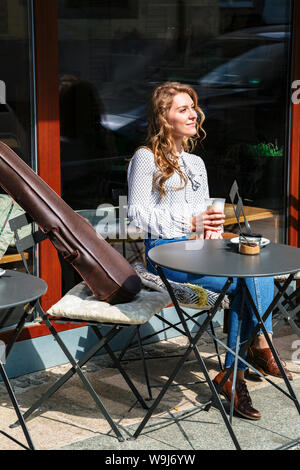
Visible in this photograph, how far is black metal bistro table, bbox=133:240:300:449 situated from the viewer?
10.9ft

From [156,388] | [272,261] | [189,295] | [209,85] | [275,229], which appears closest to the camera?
[272,261]

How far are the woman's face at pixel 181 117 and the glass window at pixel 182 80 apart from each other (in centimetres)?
67

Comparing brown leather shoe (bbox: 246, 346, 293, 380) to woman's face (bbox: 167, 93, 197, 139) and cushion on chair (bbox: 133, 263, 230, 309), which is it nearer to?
cushion on chair (bbox: 133, 263, 230, 309)

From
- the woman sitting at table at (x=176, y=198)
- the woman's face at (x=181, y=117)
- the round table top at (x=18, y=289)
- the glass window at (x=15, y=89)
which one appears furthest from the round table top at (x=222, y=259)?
the glass window at (x=15, y=89)

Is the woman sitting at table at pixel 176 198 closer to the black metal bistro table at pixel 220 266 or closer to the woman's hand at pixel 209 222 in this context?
the woman's hand at pixel 209 222

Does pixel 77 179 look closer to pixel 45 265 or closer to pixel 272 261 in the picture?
pixel 45 265

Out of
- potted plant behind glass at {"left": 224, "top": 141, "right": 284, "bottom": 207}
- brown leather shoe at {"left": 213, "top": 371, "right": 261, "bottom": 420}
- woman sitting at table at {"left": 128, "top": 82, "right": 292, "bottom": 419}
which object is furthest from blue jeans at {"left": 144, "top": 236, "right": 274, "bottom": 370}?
potted plant behind glass at {"left": 224, "top": 141, "right": 284, "bottom": 207}

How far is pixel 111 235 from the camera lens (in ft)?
15.9

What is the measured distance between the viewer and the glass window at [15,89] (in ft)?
13.7

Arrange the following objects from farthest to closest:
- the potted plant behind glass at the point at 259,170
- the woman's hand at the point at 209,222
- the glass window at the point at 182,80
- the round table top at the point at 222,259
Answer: the potted plant behind glass at the point at 259,170
the glass window at the point at 182,80
the woman's hand at the point at 209,222
the round table top at the point at 222,259

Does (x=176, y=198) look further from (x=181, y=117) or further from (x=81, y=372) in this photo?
(x=81, y=372)

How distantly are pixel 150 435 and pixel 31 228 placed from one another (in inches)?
57.3

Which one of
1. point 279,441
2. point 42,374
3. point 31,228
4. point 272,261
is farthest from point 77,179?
point 279,441

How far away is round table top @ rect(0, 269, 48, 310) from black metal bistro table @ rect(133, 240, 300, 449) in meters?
0.55
